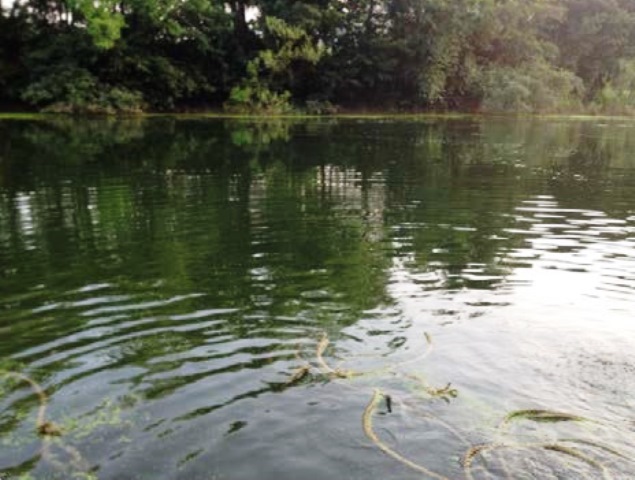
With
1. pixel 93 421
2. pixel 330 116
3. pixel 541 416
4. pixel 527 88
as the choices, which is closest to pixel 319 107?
pixel 330 116

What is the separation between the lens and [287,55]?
51.0 m

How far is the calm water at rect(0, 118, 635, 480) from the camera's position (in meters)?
5.37

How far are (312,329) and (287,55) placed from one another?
4587 centimetres

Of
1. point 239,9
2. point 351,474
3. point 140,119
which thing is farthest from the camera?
point 239,9

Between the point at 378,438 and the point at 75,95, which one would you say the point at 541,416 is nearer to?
the point at 378,438

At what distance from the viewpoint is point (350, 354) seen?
23.7ft

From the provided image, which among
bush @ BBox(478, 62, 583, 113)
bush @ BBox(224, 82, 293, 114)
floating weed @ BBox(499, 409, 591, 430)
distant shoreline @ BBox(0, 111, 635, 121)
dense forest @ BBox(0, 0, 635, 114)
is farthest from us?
bush @ BBox(478, 62, 583, 113)

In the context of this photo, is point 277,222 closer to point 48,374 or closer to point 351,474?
point 48,374

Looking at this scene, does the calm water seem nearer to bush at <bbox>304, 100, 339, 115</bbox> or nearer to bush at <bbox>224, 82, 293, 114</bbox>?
bush at <bbox>224, 82, 293, 114</bbox>

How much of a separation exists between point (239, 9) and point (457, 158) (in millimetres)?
36172

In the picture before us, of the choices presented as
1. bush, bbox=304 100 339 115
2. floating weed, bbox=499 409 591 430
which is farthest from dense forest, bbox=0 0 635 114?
floating weed, bbox=499 409 591 430

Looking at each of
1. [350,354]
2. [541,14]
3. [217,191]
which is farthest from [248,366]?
[541,14]

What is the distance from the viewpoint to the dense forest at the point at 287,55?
1887 inches

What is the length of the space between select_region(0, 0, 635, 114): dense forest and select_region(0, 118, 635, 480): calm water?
32.4 metres
